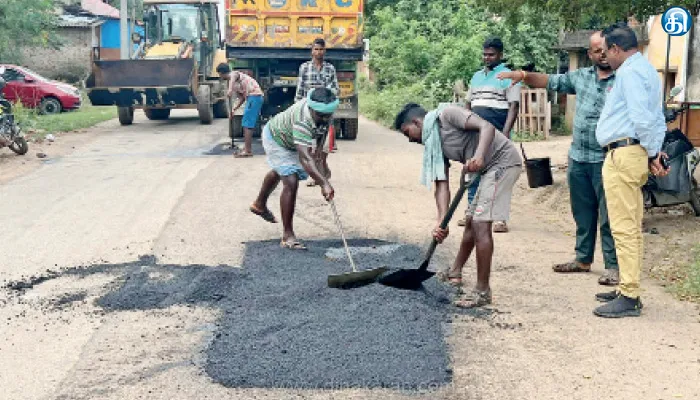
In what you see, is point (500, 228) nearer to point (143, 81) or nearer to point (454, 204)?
point (454, 204)

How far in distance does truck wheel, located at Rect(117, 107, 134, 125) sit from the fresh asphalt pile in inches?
581

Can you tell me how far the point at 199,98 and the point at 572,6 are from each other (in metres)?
12.1

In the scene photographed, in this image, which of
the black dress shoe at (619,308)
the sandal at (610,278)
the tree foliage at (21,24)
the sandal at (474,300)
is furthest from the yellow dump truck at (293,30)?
the tree foliage at (21,24)

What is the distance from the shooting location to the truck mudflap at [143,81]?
20.5 meters

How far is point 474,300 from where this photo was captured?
5984mm

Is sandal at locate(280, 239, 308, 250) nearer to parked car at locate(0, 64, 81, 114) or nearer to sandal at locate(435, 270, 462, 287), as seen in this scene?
sandal at locate(435, 270, 462, 287)

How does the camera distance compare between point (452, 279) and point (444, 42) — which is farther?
point (444, 42)

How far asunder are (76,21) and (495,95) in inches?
1389

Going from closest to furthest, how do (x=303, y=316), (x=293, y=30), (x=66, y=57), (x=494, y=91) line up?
(x=303, y=316) → (x=494, y=91) → (x=293, y=30) → (x=66, y=57)

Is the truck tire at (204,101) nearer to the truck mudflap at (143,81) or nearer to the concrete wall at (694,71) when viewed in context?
the truck mudflap at (143,81)

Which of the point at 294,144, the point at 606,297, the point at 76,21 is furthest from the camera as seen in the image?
the point at 76,21

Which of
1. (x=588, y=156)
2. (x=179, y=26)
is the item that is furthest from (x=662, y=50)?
(x=588, y=156)

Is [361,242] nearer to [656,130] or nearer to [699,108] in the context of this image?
[656,130]

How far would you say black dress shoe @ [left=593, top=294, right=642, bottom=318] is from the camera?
591 centimetres
